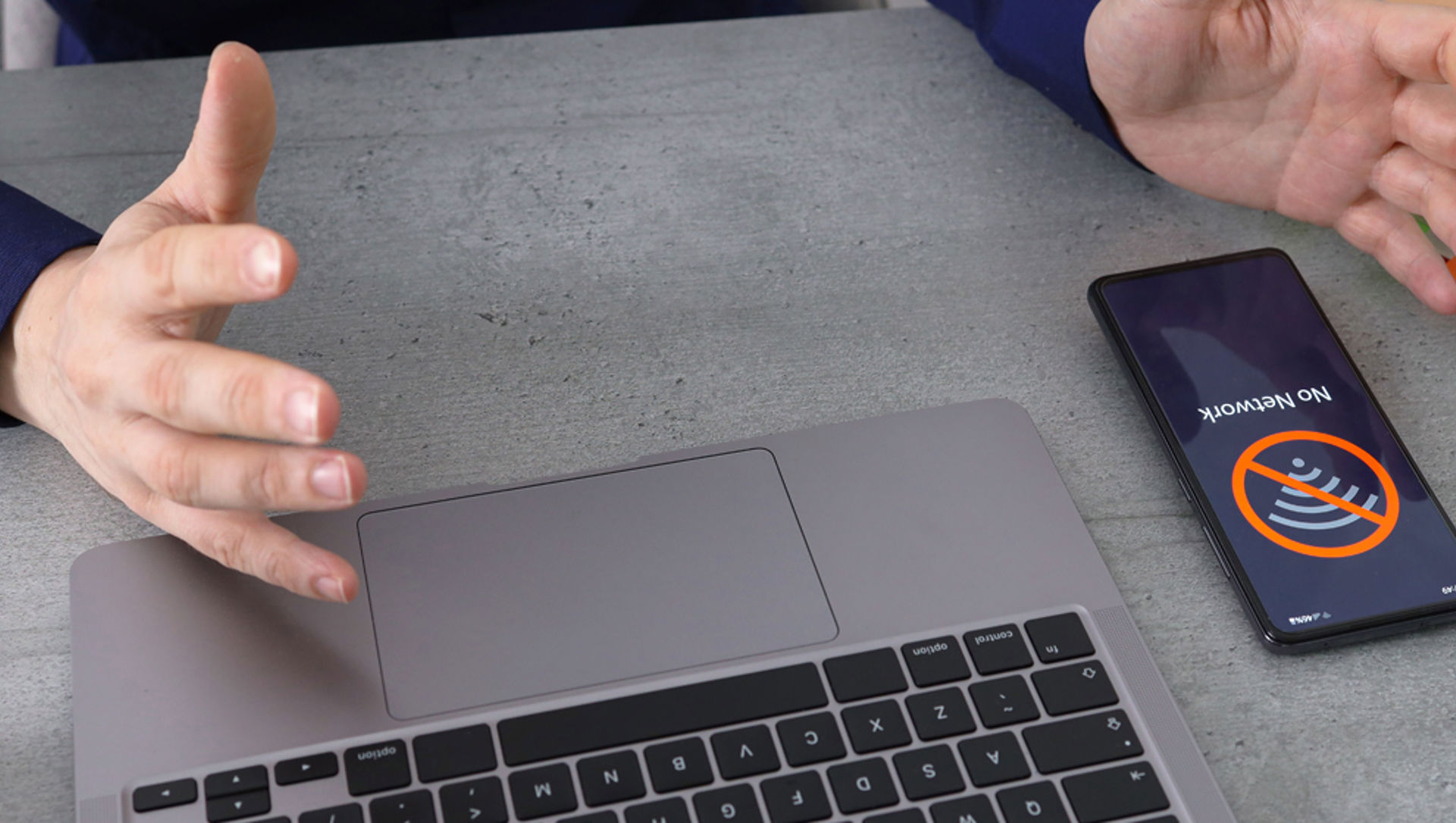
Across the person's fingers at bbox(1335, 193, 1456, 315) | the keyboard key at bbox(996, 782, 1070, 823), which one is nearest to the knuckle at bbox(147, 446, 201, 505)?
the keyboard key at bbox(996, 782, 1070, 823)

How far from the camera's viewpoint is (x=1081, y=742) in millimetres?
410

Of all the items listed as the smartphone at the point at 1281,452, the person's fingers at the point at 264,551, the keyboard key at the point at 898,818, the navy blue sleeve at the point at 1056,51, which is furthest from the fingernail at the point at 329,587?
the navy blue sleeve at the point at 1056,51

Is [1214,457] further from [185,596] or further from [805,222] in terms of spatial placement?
[185,596]

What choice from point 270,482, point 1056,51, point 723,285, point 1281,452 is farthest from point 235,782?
point 1056,51

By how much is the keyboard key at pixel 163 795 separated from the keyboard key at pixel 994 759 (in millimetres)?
274

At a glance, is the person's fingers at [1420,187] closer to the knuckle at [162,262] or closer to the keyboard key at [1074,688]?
the keyboard key at [1074,688]

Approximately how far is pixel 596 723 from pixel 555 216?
30 centimetres

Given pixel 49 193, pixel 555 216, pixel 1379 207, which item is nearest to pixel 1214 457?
pixel 1379 207

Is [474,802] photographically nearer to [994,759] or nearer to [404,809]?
[404,809]

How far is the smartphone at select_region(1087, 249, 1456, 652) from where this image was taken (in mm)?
460

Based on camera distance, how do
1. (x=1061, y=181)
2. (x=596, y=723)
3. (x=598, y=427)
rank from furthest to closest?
(x=1061, y=181) → (x=598, y=427) → (x=596, y=723)

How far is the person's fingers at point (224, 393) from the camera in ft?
1.19

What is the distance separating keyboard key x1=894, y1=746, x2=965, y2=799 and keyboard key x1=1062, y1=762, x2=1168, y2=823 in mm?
41

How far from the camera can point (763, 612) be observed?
446mm
